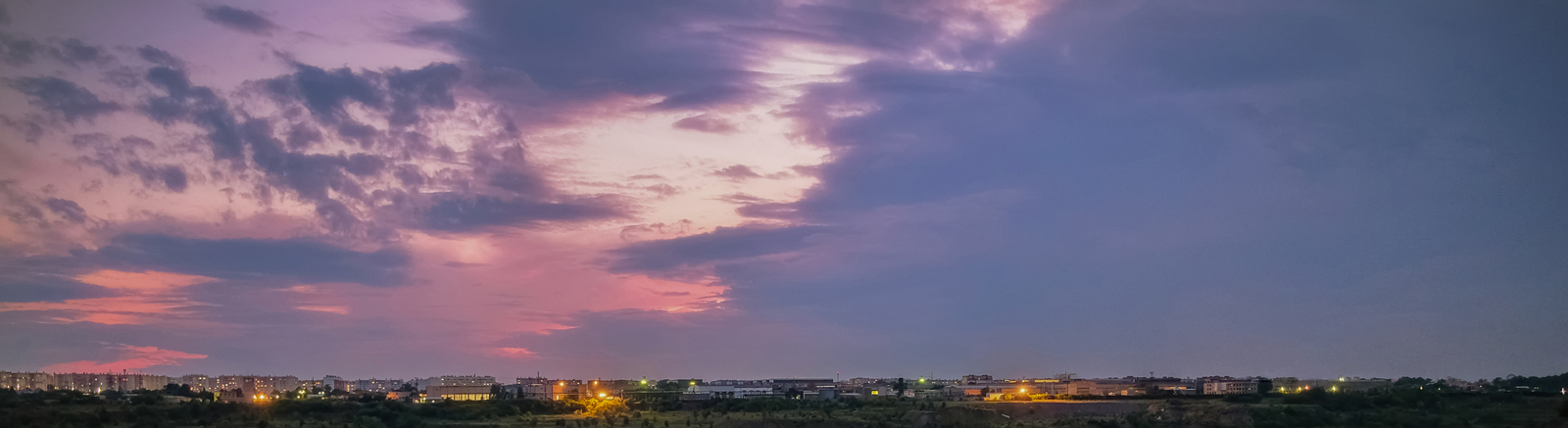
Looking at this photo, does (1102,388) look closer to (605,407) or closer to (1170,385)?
(1170,385)

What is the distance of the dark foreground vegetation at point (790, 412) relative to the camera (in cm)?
7294

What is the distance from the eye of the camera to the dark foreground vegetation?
2872 inches

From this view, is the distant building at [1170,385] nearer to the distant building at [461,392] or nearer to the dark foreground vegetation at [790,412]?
the dark foreground vegetation at [790,412]

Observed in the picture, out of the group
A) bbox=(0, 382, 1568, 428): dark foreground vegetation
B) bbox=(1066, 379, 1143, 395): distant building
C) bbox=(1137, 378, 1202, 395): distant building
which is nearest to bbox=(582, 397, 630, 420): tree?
bbox=(0, 382, 1568, 428): dark foreground vegetation

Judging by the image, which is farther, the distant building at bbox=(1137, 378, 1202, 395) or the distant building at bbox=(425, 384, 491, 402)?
the distant building at bbox=(1137, 378, 1202, 395)

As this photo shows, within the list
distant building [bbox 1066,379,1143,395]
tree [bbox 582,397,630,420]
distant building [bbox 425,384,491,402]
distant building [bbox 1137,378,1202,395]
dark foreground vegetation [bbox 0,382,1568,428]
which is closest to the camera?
dark foreground vegetation [bbox 0,382,1568,428]

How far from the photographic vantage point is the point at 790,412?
94562mm

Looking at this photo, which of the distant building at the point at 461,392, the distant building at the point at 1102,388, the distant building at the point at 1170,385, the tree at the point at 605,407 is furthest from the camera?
the distant building at the point at 1170,385

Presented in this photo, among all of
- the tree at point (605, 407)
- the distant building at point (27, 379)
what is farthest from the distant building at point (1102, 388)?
the distant building at point (27, 379)

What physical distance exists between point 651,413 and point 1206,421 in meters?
47.3

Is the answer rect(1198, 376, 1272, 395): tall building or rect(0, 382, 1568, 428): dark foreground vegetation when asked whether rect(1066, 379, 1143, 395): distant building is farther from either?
rect(0, 382, 1568, 428): dark foreground vegetation

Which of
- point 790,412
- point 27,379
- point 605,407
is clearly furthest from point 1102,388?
point 27,379

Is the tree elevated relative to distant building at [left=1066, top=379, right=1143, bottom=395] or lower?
elevated

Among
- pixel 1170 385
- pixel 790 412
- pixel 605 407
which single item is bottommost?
pixel 1170 385
